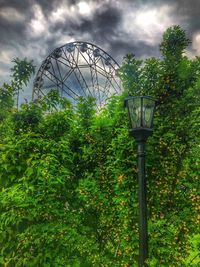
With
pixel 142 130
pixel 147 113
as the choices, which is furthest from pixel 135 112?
pixel 142 130

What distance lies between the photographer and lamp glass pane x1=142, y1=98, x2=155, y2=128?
4.59m

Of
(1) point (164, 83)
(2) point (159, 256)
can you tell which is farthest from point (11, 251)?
(1) point (164, 83)

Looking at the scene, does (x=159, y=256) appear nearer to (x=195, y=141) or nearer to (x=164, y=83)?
(x=195, y=141)

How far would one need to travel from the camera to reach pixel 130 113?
Result: 4703mm

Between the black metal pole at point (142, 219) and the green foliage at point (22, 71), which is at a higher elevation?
the green foliage at point (22, 71)

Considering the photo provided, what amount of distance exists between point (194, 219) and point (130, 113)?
2589 mm

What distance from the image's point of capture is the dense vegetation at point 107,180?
20.1 ft

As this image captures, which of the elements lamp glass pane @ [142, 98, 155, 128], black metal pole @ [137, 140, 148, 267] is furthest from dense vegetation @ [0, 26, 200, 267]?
lamp glass pane @ [142, 98, 155, 128]

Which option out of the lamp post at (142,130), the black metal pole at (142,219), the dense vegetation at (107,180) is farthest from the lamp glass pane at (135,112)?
the dense vegetation at (107,180)

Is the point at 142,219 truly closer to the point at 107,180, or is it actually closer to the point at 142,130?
the point at 142,130

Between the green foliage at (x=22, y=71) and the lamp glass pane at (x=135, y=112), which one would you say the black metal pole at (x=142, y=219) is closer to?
the lamp glass pane at (x=135, y=112)

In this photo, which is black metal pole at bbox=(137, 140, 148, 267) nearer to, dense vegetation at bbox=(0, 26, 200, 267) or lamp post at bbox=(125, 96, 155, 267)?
lamp post at bbox=(125, 96, 155, 267)

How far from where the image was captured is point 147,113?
4633mm

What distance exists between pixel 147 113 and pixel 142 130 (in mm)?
283
